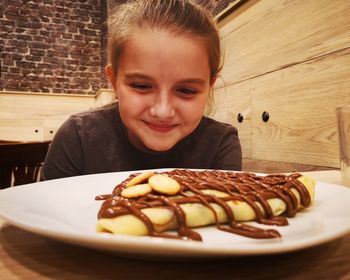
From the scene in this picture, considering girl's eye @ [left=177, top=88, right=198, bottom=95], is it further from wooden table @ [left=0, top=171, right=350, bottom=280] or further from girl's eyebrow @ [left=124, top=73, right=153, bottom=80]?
wooden table @ [left=0, top=171, right=350, bottom=280]

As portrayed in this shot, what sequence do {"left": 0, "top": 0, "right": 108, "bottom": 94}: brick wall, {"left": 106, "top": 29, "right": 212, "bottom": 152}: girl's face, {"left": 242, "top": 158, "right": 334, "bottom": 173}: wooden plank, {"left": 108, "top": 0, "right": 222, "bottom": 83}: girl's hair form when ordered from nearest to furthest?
{"left": 106, "top": 29, "right": 212, "bottom": 152}: girl's face
{"left": 108, "top": 0, "right": 222, "bottom": 83}: girl's hair
{"left": 242, "top": 158, "right": 334, "bottom": 173}: wooden plank
{"left": 0, "top": 0, "right": 108, "bottom": 94}: brick wall

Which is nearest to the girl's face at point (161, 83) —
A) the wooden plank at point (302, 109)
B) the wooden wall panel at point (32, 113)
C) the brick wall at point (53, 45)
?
the wooden plank at point (302, 109)

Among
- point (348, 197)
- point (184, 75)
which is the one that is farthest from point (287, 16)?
point (348, 197)

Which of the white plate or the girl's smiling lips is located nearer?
the white plate

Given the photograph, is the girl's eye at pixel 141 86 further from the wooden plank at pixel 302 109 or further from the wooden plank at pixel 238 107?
the wooden plank at pixel 238 107

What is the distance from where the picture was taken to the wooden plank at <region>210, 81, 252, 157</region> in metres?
1.97

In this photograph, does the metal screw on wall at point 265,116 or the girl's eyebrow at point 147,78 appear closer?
the girl's eyebrow at point 147,78

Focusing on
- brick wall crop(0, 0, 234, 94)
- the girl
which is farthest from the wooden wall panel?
the girl

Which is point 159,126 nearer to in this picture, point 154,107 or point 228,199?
point 154,107

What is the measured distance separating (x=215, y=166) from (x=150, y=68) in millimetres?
547

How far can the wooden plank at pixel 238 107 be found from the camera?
197 centimetres

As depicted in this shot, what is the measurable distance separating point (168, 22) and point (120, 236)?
105 centimetres

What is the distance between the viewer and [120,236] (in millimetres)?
282

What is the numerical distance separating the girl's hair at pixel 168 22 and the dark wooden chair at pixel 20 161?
0.50m
